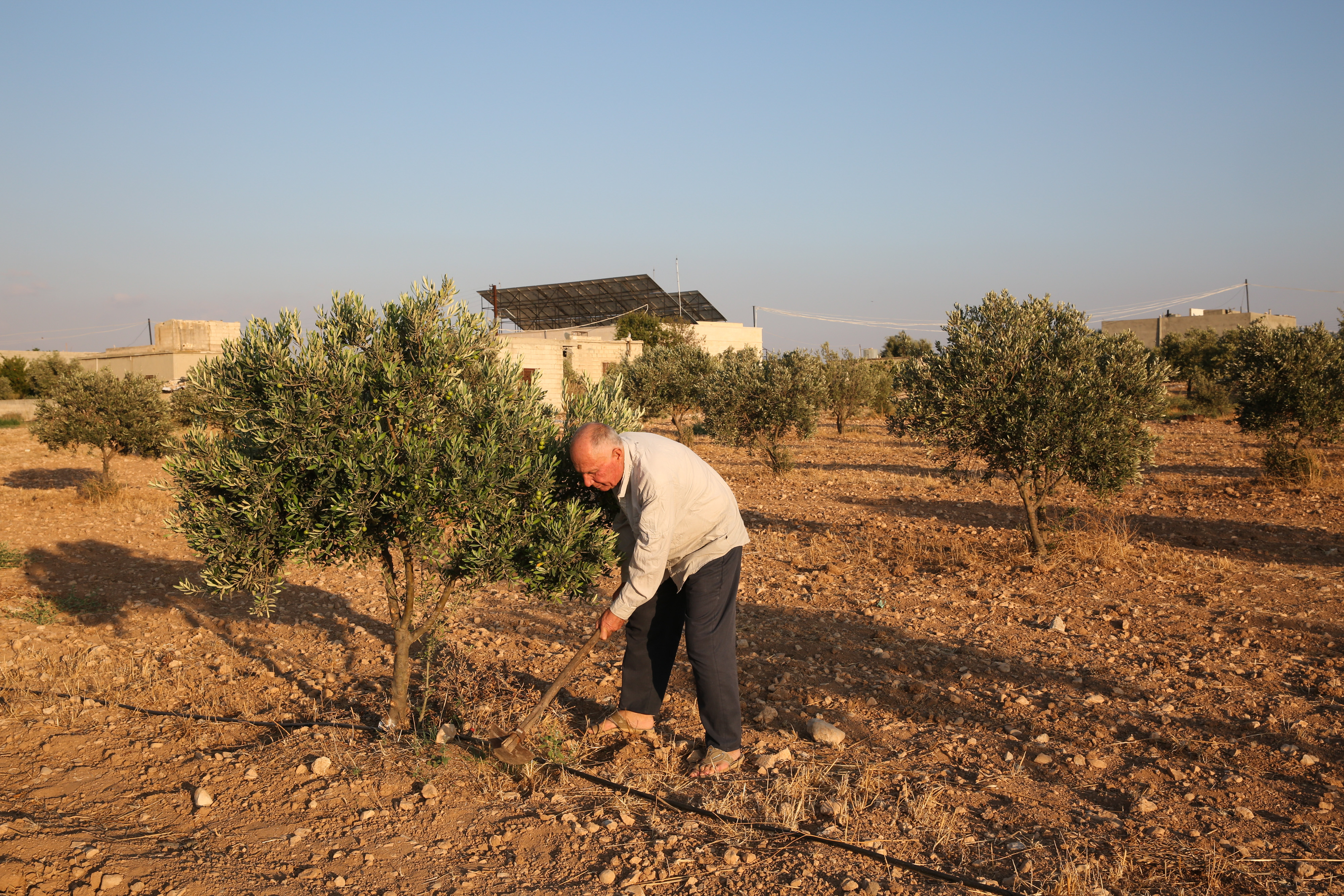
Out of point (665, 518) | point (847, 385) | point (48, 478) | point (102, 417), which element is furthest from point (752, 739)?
point (847, 385)

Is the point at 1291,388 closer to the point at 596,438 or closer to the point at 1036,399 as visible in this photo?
the point at 1036,399

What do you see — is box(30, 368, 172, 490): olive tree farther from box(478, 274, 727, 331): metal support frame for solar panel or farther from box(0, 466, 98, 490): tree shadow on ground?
box(478, 274, 727, 331): metal support frame for solar panel

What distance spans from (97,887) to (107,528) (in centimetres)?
1120

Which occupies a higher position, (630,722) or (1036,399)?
(1036,399)

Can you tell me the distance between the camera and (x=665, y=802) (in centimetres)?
408

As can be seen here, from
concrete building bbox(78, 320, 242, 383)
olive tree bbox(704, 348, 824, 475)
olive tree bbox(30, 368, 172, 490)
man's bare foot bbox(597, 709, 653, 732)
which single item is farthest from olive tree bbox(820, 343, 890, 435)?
concrete building bbox(78, 320, 242, 383)

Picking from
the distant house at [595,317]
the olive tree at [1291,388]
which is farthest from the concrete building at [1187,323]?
the olive tree at [1291,388]

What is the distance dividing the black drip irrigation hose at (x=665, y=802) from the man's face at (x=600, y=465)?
1.59m

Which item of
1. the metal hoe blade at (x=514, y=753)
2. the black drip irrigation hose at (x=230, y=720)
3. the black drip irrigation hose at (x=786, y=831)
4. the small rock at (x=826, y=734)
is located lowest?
the small rock at (x=826, y=734)

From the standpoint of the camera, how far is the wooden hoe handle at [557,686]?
4.40 m

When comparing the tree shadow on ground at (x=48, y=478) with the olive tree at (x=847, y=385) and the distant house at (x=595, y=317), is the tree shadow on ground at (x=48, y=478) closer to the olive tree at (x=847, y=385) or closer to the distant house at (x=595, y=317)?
the olive tree at (x=847, y=385)

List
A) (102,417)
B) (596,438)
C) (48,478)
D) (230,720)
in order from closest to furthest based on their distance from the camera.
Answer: (596,438) < (230,720) < (102,417) < (48,478)

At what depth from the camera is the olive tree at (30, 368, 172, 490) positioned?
15.8 metres

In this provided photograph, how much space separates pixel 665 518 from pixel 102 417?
1628 cm
